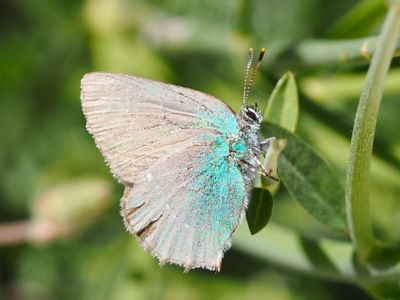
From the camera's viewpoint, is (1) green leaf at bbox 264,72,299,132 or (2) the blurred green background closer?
(1) green leaf at bbox 264,72,299,132

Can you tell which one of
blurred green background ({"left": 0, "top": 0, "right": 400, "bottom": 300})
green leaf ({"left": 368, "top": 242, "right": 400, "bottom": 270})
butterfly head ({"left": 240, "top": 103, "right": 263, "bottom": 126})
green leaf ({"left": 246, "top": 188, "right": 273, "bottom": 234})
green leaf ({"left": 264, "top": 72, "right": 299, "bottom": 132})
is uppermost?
green leaf ({"left": 264, "top": 72, "right": 299, "bottom": 132})

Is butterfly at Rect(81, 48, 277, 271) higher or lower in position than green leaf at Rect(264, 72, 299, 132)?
lower

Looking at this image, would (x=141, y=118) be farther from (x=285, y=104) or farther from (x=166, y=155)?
(x=285, y=104)

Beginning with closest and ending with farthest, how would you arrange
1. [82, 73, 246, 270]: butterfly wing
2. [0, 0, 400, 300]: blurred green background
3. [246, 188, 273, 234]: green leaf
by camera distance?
[246, 188, 273, 234]: green leaf → [82, 73, 246, 270]: butterfly wing → [0, 0, 400, 300]: blurred green background

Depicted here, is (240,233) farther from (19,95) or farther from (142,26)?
(19,95)

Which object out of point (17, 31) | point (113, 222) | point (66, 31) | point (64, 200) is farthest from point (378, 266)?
point (17, 31)

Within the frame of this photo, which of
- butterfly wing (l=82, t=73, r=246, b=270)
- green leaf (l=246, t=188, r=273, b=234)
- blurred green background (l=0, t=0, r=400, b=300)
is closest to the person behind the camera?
green leaf (l=246, t=188, r=273, b=234)

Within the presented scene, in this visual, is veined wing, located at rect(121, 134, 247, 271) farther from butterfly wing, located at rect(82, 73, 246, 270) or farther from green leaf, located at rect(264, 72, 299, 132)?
green leaf, located at rect(264, 72, 299, 132)

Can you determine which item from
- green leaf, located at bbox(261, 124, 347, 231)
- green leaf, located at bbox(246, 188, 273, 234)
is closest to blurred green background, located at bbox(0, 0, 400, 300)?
green leaf, located at bbox(261, 124, 347, 231)
